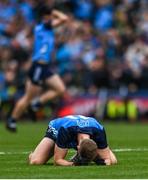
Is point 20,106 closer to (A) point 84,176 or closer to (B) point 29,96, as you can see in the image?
(B) point 29,96

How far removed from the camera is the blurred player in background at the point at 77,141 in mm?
10984

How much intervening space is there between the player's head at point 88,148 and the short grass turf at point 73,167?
8.6 inches

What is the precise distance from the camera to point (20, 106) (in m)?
20.6

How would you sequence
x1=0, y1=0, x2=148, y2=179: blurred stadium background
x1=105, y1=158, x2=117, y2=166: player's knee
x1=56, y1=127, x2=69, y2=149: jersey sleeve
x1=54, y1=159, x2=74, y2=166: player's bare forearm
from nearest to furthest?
x1=56, y1=127, x2=69, y2=149: jersey sleeve → x1=54, y1=159, x2=74, y2=166: player's bare forearm → x1=105, y1=158, x2=117, y2=166: player's knee → x1=0, y1=0, x2=148, y2=179: blurred stadium background

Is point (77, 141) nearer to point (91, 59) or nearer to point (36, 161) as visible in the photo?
point (36, 161)

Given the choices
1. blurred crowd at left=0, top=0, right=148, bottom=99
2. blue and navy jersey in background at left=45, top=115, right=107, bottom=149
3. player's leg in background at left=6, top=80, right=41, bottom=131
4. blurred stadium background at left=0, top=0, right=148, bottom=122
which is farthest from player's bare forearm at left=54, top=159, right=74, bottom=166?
blurred crowd at left=0, top=0, right=148, bottom=99

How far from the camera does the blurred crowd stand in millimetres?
27141

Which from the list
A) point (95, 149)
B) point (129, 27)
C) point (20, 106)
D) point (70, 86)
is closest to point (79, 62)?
point (70, 86)

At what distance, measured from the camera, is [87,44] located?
28.1m

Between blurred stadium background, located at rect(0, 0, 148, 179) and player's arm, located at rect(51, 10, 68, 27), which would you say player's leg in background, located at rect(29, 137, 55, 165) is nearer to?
player's arm, located at rect(51, 10, 68, 27)

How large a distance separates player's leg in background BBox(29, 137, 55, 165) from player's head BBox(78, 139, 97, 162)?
86 centimetres

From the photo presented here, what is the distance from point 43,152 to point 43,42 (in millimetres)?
9296

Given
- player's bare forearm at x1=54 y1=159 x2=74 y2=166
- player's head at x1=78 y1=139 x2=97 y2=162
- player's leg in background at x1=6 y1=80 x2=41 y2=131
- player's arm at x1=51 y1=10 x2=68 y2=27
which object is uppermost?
player's arm at x1=51 y1=10 x2=68 y2=27

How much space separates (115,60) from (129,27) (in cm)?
204
